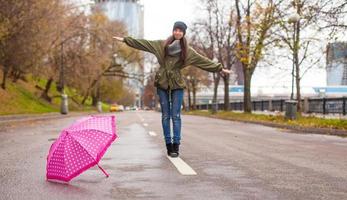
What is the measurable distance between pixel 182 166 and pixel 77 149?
73.2 inches

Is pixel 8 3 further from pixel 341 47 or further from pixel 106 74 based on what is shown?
pixel 106 74

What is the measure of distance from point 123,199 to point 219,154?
163 inches

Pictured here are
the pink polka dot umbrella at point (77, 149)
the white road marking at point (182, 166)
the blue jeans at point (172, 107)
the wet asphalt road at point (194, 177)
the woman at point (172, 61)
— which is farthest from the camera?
the blue jeans at point (172, 107)

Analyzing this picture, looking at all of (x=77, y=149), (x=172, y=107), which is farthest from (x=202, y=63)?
(x=77, y=149)

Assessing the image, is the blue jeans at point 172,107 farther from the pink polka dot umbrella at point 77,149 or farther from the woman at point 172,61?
the pink polka dot umbrella at point 77,149

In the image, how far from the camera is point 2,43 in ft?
92.5

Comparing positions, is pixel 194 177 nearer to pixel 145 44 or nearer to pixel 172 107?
pixel 172 107

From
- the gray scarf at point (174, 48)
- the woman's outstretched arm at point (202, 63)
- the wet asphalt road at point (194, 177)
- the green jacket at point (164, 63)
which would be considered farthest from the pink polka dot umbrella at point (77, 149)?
the woman's outstretched arm at point (202, 63)

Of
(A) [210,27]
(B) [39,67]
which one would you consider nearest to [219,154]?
(B) [39,67]

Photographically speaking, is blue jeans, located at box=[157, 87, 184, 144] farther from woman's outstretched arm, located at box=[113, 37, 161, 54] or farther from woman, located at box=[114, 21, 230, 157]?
woman's outstretched arm, located at box=[113, 37, 161, 54]

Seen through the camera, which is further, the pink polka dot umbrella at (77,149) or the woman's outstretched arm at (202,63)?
the woman's outstretched arm at (202,63)

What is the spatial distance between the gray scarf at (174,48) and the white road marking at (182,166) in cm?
156

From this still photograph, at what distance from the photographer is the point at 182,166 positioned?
685cm

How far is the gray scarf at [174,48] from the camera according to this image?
24.9 ft
